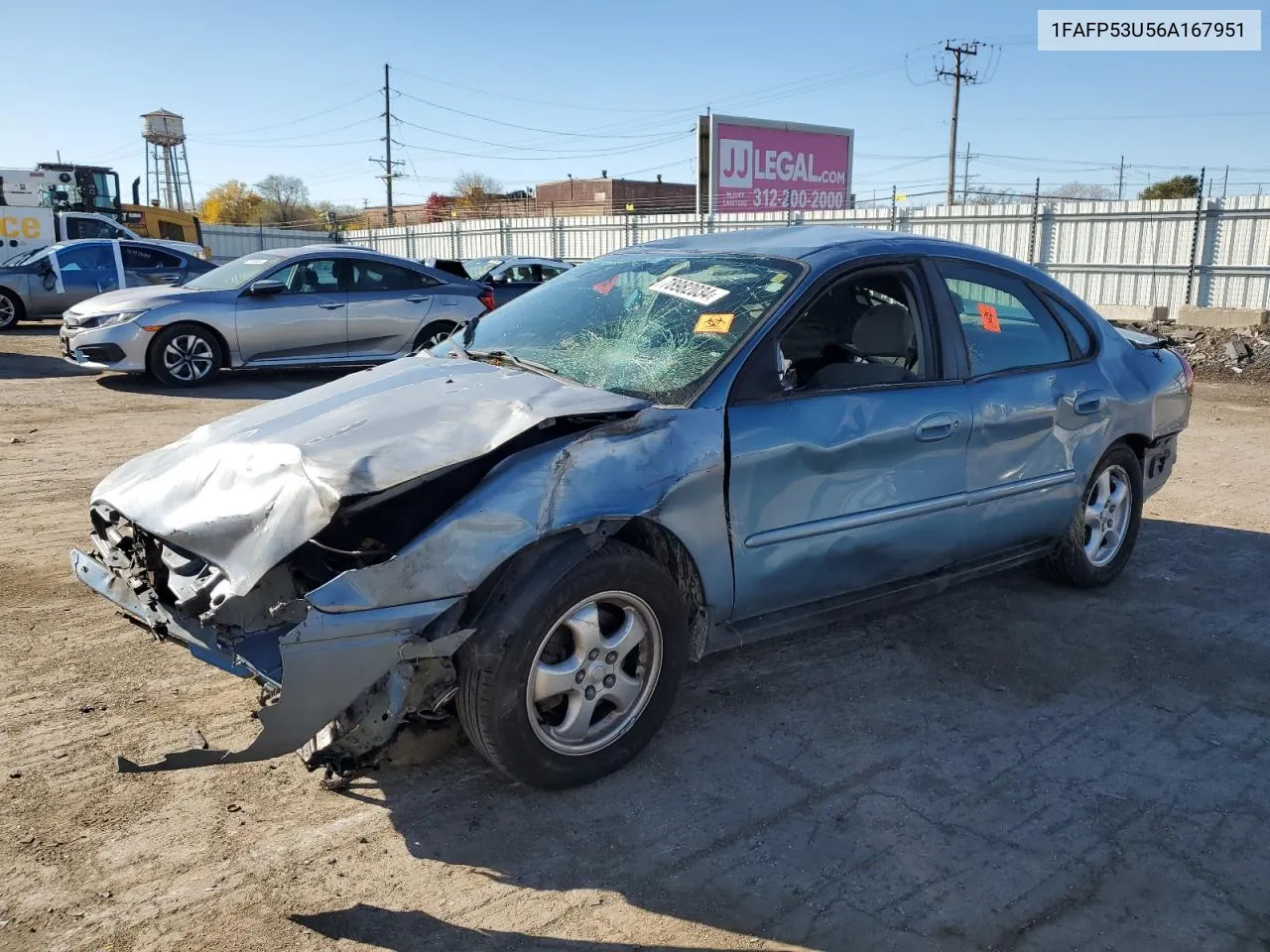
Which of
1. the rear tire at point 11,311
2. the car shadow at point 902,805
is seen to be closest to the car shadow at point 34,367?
the rear tire at point 11,311

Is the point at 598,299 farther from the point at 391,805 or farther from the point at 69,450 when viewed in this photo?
the point at 69,450

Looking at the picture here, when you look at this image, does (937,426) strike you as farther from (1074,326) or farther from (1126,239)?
(1126,239)

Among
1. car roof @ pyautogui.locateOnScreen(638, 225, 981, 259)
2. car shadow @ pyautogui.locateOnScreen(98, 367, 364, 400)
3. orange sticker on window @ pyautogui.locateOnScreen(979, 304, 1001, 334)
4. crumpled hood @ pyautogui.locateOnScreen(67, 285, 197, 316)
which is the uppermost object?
car roof @ pyautogui.locateOnScreen(638, 225, 981, 259)

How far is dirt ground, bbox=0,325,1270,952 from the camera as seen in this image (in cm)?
261

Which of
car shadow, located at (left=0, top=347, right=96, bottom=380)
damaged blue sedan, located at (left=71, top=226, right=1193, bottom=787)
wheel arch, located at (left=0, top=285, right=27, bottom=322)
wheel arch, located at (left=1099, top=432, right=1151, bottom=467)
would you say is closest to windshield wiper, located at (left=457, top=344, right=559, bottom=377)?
damaged blue sedan, located at (left=71, top=226, right=1193, bottom=787)

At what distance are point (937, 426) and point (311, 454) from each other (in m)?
2.40

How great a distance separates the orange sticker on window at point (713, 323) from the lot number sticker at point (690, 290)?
8 centimetres

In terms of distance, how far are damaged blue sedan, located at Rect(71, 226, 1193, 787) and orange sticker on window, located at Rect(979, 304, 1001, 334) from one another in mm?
18

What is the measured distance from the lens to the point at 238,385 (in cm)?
1148

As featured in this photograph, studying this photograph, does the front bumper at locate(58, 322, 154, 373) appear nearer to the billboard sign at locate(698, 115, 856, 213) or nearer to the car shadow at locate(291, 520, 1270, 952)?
the car shadow at locate(291, 520, 1270, 952)

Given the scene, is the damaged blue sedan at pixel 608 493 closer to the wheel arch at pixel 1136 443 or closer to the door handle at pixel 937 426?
the door handle at pixel 937 426

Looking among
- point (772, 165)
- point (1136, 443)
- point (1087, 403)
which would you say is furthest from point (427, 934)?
point (772, 165)

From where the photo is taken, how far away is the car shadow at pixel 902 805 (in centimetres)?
266

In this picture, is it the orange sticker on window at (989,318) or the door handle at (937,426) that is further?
the orange sticker on window at (989,318)
